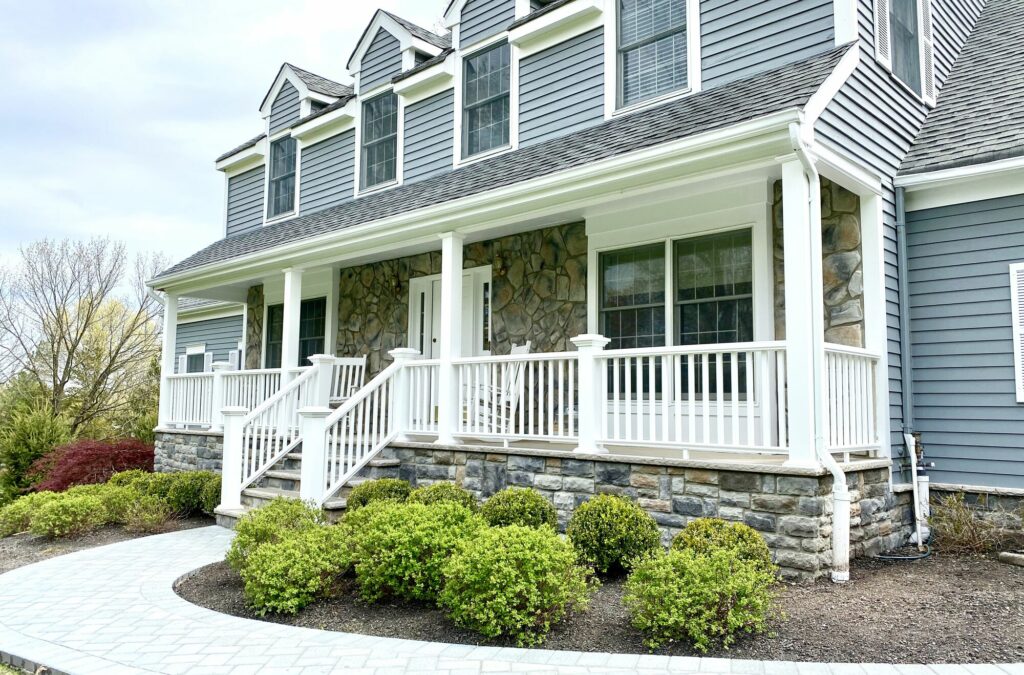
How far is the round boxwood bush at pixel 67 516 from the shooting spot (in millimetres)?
7789

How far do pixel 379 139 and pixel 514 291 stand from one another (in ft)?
13.2

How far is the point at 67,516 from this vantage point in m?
7.85

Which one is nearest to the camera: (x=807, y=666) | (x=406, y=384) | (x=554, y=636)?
(x=807, y=666)

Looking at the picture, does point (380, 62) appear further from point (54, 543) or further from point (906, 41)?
point (54, 543)

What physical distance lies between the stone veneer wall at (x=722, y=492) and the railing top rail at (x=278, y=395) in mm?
2262

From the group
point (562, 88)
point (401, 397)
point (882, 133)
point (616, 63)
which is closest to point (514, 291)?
point (401, 397)

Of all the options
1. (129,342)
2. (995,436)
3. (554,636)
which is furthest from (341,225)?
(129,342)

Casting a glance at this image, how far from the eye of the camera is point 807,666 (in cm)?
375

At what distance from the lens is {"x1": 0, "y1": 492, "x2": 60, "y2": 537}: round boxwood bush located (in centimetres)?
832

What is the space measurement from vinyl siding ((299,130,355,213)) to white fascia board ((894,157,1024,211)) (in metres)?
8.11

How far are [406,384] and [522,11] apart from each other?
16.8ft

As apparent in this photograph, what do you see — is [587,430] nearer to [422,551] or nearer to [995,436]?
[422,551]

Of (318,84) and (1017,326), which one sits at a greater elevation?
(318,84)

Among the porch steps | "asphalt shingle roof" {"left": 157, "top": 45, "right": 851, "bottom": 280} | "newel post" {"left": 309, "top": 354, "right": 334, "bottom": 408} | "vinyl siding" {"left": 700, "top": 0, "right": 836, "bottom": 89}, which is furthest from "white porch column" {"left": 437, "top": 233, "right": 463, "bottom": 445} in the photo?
"vinyl siding" {"left": 700, "top": 0, "right": 836, "bottom": 89}
